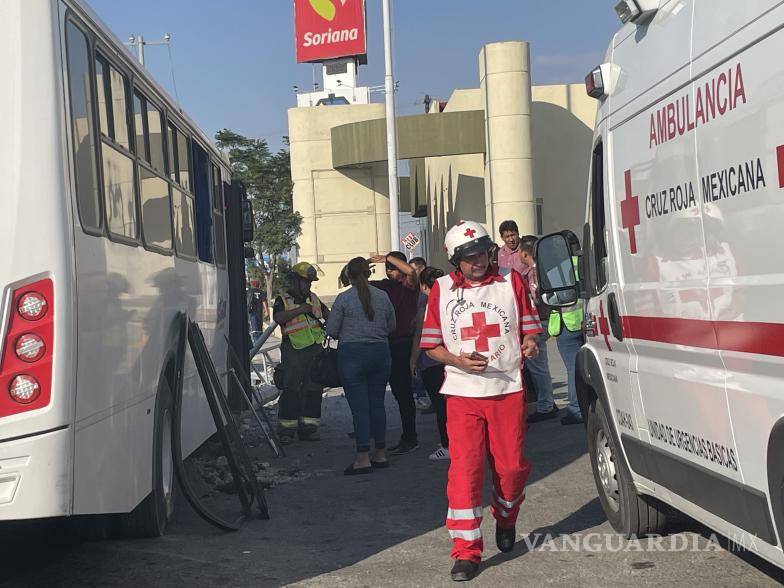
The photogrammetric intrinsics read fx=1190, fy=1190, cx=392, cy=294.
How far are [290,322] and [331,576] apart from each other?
6063 millimetres

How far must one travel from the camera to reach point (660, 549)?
6254mm

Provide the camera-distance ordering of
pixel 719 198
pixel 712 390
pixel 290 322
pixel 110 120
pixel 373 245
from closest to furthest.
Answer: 1. pixel 719 198
2. pixel 712 390
3. pixel 110 120
4. pixel 290 322
5. pixel 373 245

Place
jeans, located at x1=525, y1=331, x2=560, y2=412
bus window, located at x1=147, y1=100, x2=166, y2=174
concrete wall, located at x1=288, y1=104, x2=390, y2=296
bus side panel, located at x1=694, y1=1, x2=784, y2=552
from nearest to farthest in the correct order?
bus side panel, located at x1=694, y1=1, x2=784, y2=552 < bus window, located at x1=147, y1=100, x2=166, y2=174 < jeans, located at x1=525, y1=331, x2=560, y2=412 < concrete wall, located at x1=288, y1=104, x2=390, y2=296

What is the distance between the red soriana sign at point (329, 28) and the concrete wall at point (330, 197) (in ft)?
52.8

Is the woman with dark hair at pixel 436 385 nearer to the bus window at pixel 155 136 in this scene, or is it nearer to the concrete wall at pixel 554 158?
the bus window at pixel 155 136

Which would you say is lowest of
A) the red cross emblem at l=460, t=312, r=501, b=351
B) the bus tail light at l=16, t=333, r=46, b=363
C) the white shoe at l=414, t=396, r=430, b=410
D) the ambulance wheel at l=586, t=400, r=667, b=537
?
the white shoe at l=414, t=396, r=430, b=410

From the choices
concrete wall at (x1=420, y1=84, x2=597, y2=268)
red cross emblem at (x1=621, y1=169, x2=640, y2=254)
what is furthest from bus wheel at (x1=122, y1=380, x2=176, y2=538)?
concrete wall at (x1=420, y1=84, x2=597, y2=268)

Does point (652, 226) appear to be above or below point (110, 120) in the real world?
below

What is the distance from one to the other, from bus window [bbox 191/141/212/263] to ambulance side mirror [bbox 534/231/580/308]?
12.0ft

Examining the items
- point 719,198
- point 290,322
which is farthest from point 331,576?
point 290,322

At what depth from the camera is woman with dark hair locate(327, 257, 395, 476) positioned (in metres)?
9.86

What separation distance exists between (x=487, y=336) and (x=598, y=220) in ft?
2.79

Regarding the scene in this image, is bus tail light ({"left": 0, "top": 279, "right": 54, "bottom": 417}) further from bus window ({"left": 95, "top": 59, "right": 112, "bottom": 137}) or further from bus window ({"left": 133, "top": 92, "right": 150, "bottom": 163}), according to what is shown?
bus window ({"left": 133, "top": 92, "right": 150, "bottom": 163})

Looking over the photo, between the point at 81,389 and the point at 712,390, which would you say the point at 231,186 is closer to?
the point at 81,389
